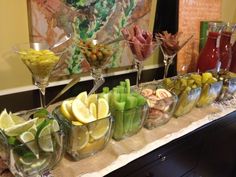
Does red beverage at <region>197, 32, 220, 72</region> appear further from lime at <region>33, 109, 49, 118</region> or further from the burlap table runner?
lime at <region>33, 109, 49, 118</region>

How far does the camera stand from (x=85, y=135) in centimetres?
57

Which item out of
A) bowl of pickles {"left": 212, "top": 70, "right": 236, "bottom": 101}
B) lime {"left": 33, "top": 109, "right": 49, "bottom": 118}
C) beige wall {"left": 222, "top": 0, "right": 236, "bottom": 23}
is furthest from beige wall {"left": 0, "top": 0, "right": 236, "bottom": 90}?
beige wall {"left": 222, "top": 0, "right": 236, "bottom": 23}

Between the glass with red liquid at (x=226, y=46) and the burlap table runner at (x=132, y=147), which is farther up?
the glass with red liquid at (x=226, y=46)

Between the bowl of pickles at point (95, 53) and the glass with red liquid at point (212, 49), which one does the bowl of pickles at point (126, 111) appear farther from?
the glass with red liquid at point (212, 49)

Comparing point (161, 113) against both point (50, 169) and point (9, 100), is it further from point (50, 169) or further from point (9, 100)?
point (9, 100)

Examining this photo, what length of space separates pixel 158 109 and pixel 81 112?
0.83 feet

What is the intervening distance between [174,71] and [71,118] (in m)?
0.71

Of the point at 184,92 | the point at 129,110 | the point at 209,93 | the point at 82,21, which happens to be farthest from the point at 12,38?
the point at 209,93

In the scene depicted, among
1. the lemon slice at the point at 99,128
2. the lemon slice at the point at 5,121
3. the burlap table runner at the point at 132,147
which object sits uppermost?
the lemon slice at the point at 5,121

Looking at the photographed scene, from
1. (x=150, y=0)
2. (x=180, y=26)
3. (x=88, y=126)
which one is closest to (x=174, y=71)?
(x=180, y=26)

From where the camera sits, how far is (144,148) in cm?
66

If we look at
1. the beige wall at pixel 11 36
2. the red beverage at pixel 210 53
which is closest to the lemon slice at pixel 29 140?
the beige wall at pixel 11 36

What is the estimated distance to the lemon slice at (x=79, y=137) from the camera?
0.56 m

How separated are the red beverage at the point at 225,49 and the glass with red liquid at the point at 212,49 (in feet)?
0.16
